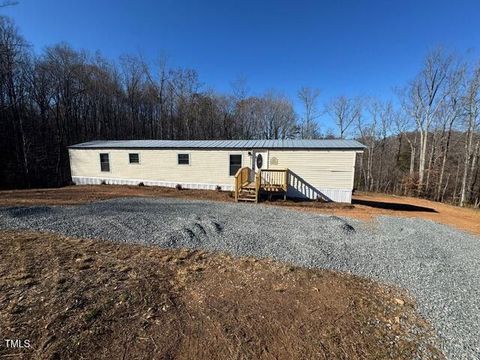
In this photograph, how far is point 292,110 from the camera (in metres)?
31.4

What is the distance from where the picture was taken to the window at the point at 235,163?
11.5 meters

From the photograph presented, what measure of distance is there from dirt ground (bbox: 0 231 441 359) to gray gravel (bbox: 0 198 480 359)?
0.42 metres

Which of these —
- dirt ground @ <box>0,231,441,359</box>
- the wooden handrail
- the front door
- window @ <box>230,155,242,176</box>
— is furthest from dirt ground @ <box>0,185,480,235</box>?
dirt ground @ <box>0,231,441,359</box>

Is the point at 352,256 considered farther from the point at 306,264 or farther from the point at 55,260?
the point at 55,260

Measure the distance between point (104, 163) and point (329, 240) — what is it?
1367 centimetres

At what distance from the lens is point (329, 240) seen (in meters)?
5.24

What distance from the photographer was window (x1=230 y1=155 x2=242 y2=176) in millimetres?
11500

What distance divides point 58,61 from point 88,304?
86.4 feet

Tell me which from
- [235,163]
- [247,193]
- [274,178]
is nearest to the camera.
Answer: [247,193]

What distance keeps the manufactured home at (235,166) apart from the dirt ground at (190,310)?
601 cm

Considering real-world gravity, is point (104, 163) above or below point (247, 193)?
above

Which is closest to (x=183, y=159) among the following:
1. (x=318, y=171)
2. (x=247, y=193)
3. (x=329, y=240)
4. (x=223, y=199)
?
(x=223, y=199)

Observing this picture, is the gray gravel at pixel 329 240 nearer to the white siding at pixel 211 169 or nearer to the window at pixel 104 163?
the white siding at pixel 211 169

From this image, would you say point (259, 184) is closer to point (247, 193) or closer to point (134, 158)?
point (247, 193)
